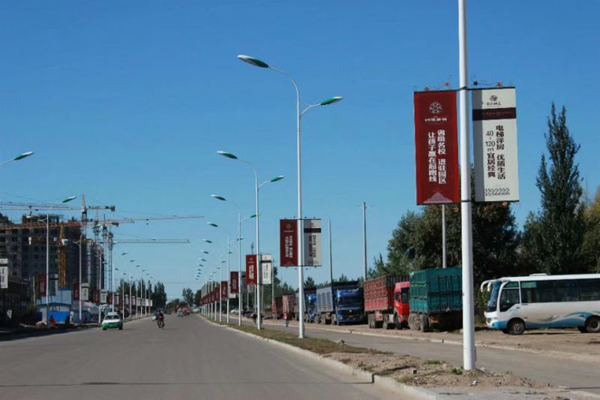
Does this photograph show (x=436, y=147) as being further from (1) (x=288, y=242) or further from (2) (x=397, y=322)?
(2) (x=397, y=322)

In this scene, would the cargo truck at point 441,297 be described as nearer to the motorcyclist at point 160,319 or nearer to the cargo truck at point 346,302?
the cargo truck at point 346,302

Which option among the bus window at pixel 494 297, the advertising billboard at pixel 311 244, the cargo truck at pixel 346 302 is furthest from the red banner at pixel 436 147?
the cargo truck at pixel 346 302

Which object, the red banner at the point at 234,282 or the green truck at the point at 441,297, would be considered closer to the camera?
the green truck at the point at 441,297

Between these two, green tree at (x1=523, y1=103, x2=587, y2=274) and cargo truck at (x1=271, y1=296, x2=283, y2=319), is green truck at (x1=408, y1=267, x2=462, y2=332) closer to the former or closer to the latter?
green tree at (x1=523, y1=103, x2=587, y2=274)

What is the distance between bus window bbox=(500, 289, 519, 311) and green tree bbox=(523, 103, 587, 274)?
1159 centimetres

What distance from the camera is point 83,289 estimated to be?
91.9 metres

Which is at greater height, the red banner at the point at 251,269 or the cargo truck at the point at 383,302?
the red banner at the point at 251,269

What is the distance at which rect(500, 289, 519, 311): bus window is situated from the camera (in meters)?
37.8

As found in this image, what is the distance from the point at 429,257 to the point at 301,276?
30.1m

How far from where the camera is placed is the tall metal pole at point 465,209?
14539 mm

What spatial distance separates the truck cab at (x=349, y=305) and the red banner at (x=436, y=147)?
53441mm

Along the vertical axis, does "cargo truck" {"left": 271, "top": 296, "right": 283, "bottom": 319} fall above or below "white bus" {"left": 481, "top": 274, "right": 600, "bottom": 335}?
below

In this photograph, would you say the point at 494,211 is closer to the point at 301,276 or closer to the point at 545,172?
the point at 545,172

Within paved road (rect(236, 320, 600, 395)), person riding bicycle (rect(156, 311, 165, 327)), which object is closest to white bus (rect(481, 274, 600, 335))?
paved road (rect(236, 320, 600, 395))
